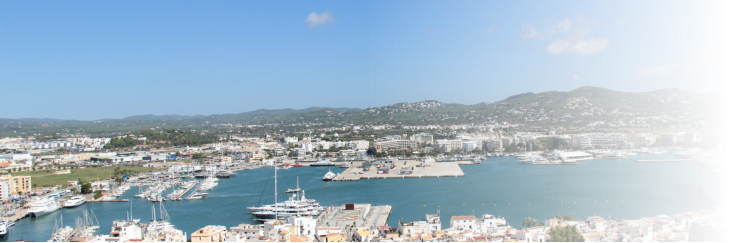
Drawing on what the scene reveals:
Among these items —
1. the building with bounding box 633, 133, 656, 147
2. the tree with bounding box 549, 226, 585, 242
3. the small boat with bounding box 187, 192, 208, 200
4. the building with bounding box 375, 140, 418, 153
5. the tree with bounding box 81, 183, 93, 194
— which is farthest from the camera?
the building with bounding box 375, 140, 418, 153

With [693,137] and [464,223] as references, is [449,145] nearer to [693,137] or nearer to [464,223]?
[693,137]

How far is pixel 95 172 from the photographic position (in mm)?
21062

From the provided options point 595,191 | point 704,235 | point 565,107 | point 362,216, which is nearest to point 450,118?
point 565,107

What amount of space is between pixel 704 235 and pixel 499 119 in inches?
1801

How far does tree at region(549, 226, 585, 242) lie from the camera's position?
6.65 meters

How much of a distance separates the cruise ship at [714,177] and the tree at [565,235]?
18.2ft

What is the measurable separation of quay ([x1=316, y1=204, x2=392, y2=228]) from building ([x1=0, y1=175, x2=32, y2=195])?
32.4 ft

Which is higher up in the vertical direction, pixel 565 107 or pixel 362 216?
pixel 565 107

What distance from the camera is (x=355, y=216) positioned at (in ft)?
35.5

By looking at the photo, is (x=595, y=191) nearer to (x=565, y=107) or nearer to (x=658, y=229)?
(x=658, y=229)

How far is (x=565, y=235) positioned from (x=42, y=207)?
38.4 ft

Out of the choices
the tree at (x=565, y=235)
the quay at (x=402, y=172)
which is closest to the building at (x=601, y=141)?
the quay at (x=402, y=172)

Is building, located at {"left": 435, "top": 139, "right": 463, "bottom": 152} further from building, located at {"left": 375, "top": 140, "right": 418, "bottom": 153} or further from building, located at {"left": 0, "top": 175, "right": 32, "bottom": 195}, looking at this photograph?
building, located at {"left": 0, "top": 175, "right": 32, "bottom": 195}

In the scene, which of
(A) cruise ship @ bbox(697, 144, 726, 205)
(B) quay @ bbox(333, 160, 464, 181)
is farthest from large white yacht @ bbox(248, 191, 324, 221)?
(A) cruise ship @ bbox(697, 144, 726, 205)
